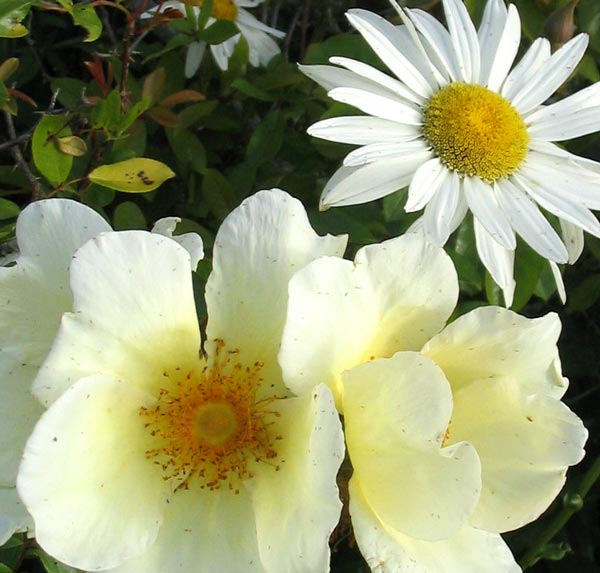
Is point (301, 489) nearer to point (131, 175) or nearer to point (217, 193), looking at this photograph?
point (131, 175)

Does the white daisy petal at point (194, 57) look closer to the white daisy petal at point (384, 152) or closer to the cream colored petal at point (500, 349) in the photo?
the white daisy petal at point (384, 152)

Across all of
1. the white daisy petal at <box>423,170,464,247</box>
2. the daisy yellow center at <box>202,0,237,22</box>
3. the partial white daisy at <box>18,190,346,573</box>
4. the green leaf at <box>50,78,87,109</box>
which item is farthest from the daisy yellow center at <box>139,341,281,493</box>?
the daisy yellow center at <box>202,0,237,22</box>

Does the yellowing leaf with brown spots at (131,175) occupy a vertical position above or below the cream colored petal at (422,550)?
above

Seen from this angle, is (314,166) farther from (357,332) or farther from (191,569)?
(191,569)

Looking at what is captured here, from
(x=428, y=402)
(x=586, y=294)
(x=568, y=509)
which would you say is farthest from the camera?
(x=586, y=294)

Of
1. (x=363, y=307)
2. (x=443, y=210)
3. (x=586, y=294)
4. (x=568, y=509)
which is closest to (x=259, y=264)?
(x=363, y=307)

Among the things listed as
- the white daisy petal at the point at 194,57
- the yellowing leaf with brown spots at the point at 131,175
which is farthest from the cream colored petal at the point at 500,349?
the white daisy petal at the point at 194,57
